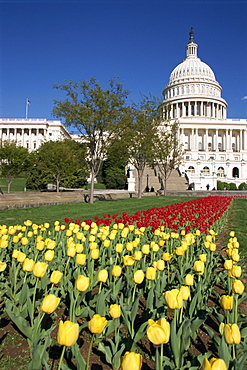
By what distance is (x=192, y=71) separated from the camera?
4099 inches

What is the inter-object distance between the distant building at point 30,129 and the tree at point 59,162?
62596mm

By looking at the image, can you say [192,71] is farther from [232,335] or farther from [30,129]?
[232,335]

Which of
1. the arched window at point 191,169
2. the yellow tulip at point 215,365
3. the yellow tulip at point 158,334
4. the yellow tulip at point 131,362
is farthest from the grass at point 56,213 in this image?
the arched window at point 191,169

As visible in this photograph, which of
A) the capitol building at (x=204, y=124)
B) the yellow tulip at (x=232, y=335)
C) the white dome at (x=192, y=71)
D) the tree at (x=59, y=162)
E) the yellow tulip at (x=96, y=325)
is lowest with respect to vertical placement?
the yellow tulip at (x=232, y=335)

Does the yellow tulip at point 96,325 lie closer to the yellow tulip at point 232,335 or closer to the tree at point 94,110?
the yellow tulip at point 232,335

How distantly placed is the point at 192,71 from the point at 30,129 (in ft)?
197

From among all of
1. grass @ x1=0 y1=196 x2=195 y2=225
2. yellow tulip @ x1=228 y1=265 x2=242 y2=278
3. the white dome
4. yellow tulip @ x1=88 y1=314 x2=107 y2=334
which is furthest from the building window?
yellow tulip @ x1=88 y1=314 x2=107 y2=334

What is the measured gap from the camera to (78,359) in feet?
6.44

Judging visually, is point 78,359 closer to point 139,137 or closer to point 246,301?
point 246,301

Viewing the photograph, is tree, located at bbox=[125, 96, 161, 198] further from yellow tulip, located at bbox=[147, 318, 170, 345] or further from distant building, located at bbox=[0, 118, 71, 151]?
distant building, located at bbox=[0, 118, 71, 151]

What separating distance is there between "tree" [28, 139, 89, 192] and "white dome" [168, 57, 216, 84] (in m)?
78.0

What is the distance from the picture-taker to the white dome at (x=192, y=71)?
101769mm

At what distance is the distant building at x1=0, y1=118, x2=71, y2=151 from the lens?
319ft

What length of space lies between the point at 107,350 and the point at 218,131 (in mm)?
94481
